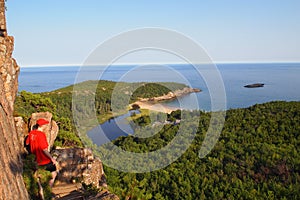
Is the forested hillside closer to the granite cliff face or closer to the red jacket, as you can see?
the red jacket

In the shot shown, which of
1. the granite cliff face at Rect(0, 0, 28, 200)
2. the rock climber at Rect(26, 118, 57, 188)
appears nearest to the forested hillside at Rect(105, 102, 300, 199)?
the rock climber at Rect(26, 118, 57, 188)

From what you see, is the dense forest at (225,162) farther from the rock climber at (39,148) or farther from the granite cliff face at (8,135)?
the granite cliff face at (8,135)

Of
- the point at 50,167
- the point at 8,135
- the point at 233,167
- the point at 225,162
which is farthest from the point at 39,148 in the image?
the point at 225,162

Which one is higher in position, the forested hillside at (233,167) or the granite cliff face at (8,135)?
the granite cliff face at (8,135)

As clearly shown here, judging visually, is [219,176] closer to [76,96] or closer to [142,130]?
[142,130]

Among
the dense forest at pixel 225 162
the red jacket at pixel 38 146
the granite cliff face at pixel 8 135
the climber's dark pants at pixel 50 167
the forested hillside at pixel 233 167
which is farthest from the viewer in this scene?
the forested hillside at pixel 233 167

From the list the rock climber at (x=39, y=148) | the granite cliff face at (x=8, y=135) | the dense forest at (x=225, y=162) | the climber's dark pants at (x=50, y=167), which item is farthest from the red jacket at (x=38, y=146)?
the dense forest at (x=225, y=162)

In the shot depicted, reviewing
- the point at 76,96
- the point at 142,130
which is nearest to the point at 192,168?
the point at 142,130
